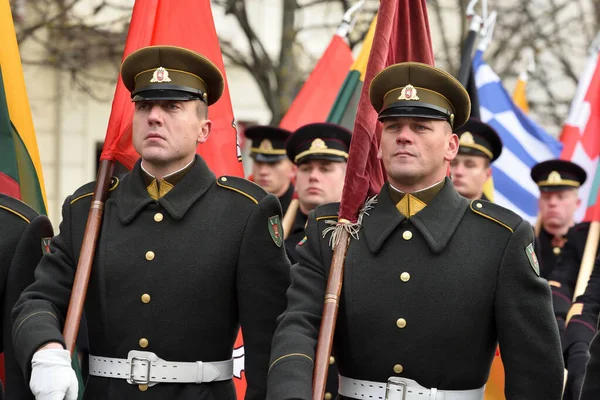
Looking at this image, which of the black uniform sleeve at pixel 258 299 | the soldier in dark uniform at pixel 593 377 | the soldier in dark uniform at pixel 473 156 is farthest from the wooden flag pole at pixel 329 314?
the soldier in dark uniform at pixel 473 156

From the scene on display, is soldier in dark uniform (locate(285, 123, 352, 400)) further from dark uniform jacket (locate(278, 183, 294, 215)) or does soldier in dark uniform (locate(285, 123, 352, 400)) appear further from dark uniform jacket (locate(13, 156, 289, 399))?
dark uniform jacket (locate(13, 156, 289, 399))

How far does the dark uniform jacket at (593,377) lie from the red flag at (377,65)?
142 cm

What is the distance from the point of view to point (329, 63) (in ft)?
37.5

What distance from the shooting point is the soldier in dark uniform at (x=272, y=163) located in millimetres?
10781

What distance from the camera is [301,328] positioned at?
17.3ft

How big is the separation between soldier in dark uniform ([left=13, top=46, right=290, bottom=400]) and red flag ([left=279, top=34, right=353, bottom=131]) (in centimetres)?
521

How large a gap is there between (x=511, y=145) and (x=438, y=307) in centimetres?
766

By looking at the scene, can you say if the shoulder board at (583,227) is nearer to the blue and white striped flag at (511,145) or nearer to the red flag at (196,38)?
the blue and white striped flag at (511,145)

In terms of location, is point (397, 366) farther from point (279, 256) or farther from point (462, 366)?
point (279, 256)

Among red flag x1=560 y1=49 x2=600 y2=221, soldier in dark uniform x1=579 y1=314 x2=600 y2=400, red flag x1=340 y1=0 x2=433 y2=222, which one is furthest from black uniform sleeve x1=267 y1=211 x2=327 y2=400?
red flag x1=560 y1=49 x2=600 y2=221

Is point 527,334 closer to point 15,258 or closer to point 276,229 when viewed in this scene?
point 276,229

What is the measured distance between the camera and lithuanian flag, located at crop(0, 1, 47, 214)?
686 centimetres

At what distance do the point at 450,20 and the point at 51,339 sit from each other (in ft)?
72.5

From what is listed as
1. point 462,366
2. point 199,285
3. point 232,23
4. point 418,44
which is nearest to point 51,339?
point 199,285
